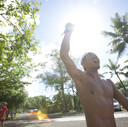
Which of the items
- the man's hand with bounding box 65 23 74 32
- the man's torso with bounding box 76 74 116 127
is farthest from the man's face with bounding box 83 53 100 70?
the man's hand with bounding box 65 23 74 32

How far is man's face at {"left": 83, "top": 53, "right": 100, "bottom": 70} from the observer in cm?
154

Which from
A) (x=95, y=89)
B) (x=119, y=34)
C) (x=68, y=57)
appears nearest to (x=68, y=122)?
(x=95, y=89)

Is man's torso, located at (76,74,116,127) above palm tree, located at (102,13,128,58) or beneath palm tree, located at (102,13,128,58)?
beneath

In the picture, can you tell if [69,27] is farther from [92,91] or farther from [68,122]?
[68,122]

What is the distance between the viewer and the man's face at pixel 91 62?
5.05 feet

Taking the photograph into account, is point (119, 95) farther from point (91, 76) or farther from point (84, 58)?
point (84, 58)

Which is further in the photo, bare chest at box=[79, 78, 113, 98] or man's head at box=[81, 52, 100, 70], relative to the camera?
man's head at box=[81, 52, 100, 70]

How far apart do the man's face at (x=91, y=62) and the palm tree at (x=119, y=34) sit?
747 inches

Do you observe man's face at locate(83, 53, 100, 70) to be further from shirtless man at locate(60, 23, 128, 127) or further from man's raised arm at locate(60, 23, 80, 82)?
man's raised arm at locate(60, 23, 80, 82)

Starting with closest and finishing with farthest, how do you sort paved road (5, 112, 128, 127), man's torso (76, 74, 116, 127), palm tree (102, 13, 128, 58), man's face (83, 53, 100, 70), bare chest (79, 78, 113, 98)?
man's torso (76, 74, 116, 127)
bare chest (79, 78, 113, 98)
man's face (83, 53, 100, 70)
paved road (5, 112, 128, 127)
palm tree (102, 13, 128, 58)

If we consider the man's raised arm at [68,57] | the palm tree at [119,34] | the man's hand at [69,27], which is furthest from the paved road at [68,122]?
Result: the palm tree at [119,34]

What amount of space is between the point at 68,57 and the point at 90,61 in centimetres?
31

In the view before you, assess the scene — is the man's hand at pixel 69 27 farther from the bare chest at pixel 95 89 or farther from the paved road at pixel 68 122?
the paved road at pixel 68 122

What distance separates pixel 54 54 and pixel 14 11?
21.5 meters
